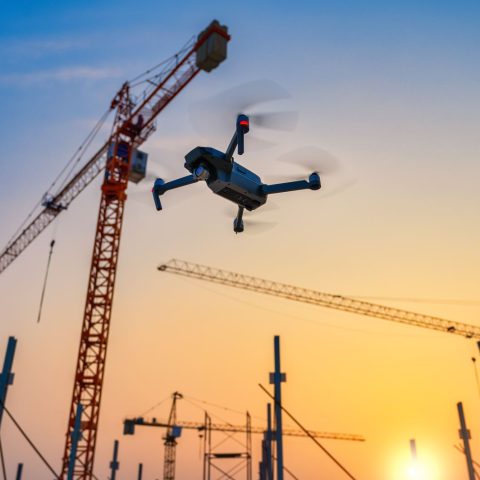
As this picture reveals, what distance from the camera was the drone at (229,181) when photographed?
36.1ft

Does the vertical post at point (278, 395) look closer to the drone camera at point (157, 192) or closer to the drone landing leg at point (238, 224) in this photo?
the drone landing leg at point (238, 224)

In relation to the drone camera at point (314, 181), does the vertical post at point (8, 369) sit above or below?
below

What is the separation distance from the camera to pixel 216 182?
11242 mm

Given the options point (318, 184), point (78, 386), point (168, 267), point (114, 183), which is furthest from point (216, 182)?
point (168, 267)

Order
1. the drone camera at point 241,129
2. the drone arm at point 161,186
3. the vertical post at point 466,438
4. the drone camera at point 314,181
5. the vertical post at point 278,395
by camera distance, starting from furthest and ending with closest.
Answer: the vertical post at point 466,438
the vertical post at point 278,395
the drone arm at point 161,186
the drone camera at point 314,181
the drone camera at point 241,129

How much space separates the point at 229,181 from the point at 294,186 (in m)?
1.53

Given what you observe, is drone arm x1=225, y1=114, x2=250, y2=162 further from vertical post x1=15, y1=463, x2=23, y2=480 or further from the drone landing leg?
vertical post x1=15, y1=463, x2=23, y2=480

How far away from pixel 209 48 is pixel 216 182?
1821 inches

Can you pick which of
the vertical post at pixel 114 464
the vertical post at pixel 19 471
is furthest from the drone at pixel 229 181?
the vertical post at pixel 19 471

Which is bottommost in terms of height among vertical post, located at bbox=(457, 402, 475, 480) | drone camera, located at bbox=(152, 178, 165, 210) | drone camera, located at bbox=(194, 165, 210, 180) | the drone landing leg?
vertical post, located at bbox=(457, 402, 475, 480)

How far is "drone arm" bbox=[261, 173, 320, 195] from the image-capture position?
11297mm

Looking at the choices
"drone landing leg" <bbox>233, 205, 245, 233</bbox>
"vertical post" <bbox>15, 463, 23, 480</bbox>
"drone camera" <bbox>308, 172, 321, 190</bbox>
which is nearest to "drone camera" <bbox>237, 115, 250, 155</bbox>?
A: "drone camera" <bbox>308, 172, 321, 190</bbox>

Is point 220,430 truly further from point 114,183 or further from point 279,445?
point 279,445

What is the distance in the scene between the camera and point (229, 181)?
11.3m
